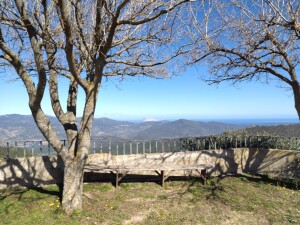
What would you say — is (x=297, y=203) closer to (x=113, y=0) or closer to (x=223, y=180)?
(x=223, y=180)

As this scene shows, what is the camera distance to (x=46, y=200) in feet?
30.1

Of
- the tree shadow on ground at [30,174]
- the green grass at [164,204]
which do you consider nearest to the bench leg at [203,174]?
the green grass at [164,204]

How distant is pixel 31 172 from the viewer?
419 inches

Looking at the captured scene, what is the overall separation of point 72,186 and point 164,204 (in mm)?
2906

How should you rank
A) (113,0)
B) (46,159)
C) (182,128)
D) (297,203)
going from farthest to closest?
(182,128) < (46,159) < (297,203) < (113,0)

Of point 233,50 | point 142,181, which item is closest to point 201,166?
point 142,181

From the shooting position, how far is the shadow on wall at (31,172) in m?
10.2

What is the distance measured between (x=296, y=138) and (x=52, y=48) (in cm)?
1048

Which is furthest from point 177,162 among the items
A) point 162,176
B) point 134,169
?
point 134,169

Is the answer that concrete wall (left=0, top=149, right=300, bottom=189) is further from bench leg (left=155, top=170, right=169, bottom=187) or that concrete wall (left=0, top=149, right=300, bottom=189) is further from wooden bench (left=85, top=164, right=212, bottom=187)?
bench leg (left=155, top=170, right=169, bottom=187)

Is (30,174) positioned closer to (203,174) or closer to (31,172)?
(31,172)

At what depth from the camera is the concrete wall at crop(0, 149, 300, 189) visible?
10.4 m

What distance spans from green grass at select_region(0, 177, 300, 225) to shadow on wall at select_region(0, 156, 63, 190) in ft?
1.54

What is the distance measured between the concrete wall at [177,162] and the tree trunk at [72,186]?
2.64m
